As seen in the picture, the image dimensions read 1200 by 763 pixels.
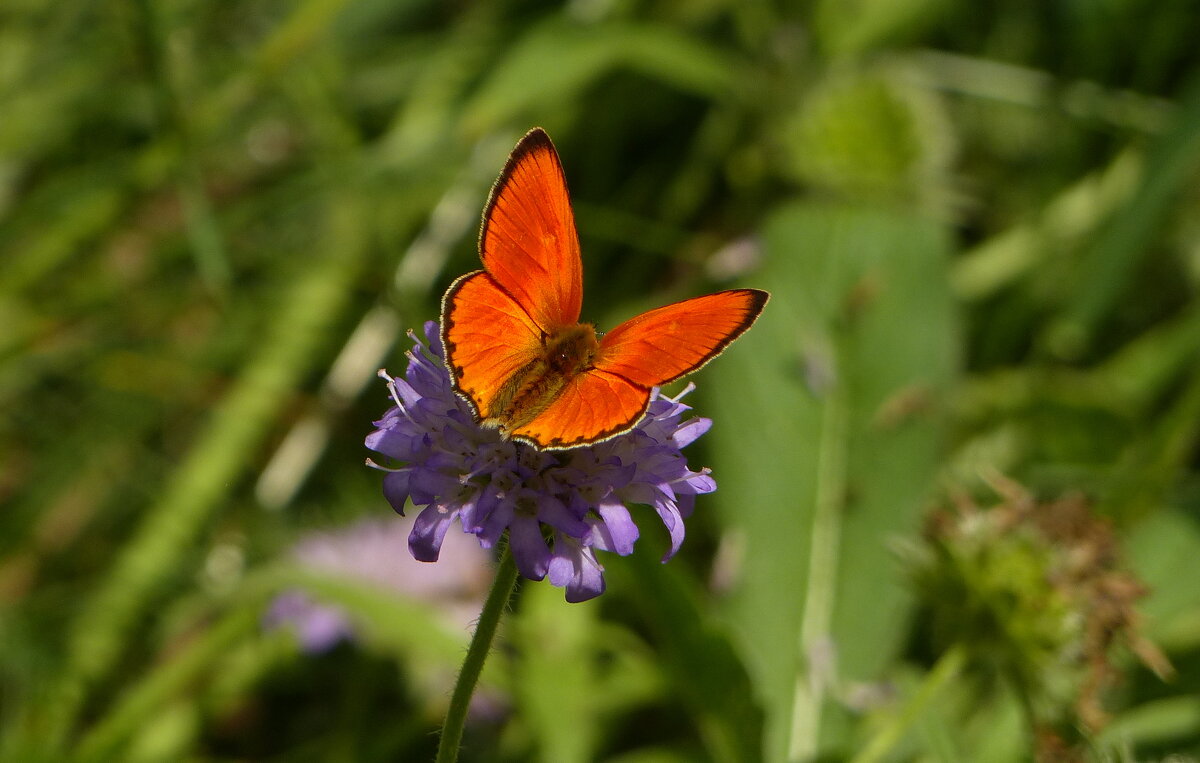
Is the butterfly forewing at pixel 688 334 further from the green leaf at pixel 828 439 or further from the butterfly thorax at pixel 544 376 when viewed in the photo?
the green leaf at pixel 828 439

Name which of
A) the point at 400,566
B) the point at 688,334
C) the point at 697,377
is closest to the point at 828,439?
the point at 697,377

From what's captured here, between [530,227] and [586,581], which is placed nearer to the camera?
[586,581]

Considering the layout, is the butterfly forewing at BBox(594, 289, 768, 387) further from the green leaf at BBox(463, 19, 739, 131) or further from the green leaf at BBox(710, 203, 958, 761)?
the green leaf at BBox(463, 19, 739, 131)

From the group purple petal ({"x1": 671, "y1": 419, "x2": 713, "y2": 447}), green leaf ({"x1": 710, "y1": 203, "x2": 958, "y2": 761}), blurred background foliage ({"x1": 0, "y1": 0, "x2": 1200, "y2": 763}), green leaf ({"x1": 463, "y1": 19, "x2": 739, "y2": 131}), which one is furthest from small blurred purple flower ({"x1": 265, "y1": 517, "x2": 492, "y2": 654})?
purple petal ({"x1": 671, "y1": 419, "x2": 713, "y2": 447})

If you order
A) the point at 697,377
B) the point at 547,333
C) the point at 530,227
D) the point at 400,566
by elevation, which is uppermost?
the point at 530,227

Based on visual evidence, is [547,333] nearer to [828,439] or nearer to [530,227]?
[530,227]

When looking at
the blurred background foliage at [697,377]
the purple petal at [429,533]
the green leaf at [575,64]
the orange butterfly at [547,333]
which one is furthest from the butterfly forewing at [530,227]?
the green leaf at [575,64]
